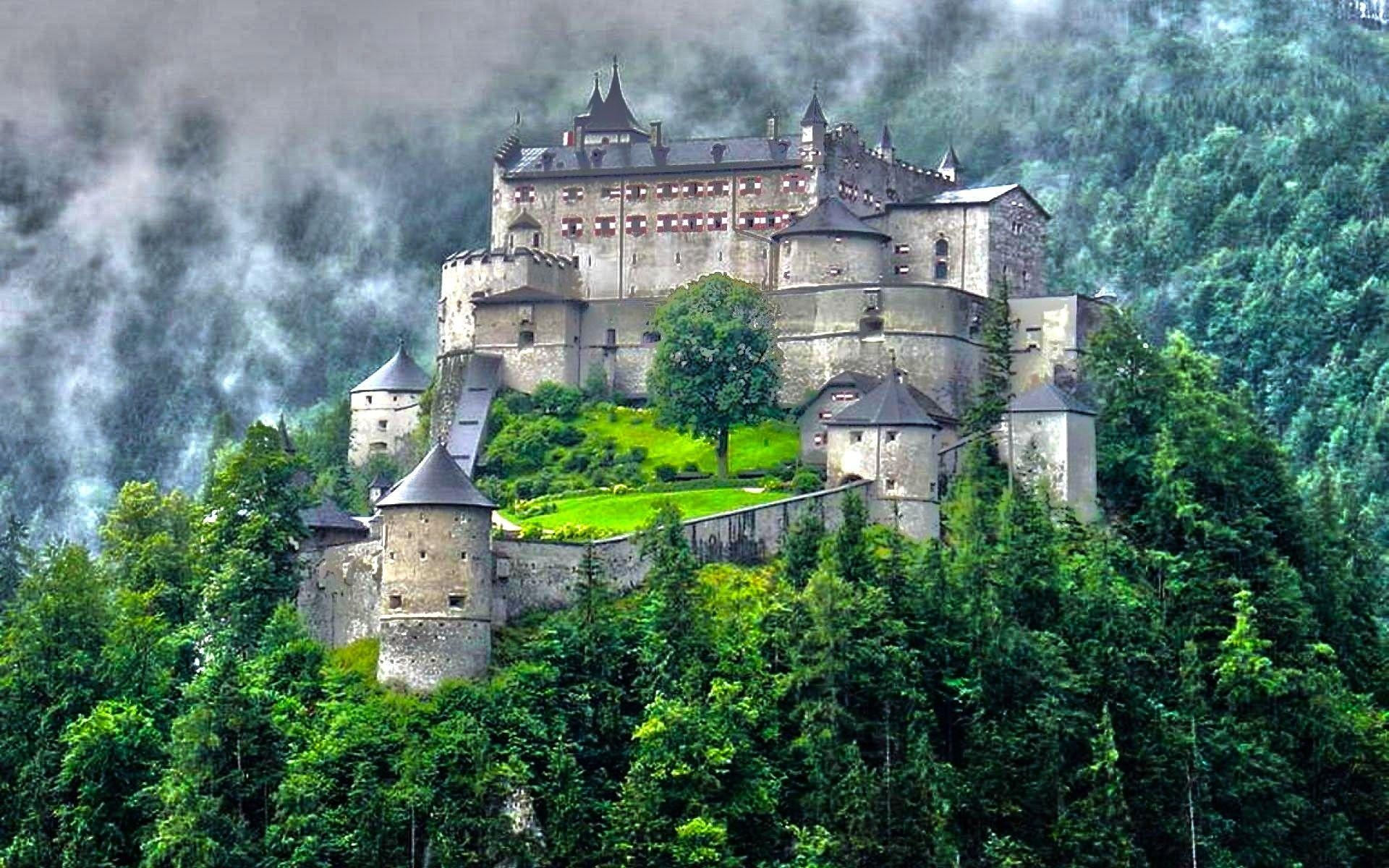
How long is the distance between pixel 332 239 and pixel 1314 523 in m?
80.2

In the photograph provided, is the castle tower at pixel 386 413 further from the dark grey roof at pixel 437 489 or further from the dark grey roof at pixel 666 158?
the dark grey roof at pixel 437 489

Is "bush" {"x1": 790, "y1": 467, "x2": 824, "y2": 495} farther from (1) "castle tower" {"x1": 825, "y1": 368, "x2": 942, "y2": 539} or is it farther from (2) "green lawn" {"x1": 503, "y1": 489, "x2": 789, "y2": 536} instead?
(1) "castle tower" {"x1": 825, "y1": 368, "x2": 942, "y2": 539}

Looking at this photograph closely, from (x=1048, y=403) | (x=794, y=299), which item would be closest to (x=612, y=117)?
(x=794, y=299)

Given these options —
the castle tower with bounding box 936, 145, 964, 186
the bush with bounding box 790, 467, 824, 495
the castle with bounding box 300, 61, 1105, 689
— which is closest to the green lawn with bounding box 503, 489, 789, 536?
the bush with bounding box 790, 467, 824, 495

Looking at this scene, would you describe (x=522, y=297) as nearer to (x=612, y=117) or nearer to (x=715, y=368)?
(x=715, y=368)

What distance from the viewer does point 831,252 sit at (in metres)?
101

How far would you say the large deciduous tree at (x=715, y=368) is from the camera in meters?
94.9

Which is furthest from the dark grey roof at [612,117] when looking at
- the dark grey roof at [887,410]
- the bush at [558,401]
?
the dark grey roof at [887,410]

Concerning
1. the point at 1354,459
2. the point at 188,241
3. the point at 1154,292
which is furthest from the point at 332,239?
the point at 1354,459

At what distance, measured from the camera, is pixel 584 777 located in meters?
73.8

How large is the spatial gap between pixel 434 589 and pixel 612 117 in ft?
127

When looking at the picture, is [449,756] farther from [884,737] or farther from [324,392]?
[324,392]

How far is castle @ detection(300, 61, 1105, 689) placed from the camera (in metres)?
88.1

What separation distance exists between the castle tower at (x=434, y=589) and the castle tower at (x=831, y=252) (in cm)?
2711
